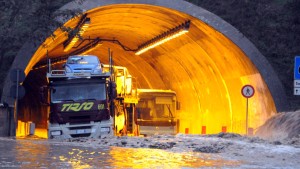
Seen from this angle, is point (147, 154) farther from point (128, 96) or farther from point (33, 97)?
point (33, 97)

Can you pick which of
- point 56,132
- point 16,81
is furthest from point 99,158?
point 16,81

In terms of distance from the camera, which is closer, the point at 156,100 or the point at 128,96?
the point at 128,96

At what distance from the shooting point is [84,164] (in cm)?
1438

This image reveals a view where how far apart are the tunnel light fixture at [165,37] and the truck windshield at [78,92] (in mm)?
6932

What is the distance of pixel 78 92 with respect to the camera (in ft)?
87.1

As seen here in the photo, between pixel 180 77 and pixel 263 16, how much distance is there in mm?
9947

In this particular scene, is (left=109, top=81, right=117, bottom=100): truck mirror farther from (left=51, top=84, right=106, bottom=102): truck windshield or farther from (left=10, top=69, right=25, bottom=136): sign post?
(left=10, top=69, right=25, bottom=136): sign post

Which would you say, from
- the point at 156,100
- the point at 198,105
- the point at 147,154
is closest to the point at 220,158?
the point at 147,154

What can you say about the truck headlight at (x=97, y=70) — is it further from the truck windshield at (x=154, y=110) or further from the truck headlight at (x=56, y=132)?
the truck windshield at (x=154, y=110)

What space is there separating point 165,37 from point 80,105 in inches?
392

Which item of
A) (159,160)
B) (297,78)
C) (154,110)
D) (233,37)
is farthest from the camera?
(154,110)

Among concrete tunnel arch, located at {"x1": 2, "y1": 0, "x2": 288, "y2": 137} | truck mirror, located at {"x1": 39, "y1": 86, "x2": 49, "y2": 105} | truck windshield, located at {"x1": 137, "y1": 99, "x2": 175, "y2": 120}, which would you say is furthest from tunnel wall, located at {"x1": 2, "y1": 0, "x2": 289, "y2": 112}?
truck windshield, located at {"x1": 137, "y1": 99, "x2": 175, "y2": 120}

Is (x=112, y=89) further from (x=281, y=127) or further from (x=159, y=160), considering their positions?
(x=159, y=160)

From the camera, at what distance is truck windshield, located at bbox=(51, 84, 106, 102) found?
1045 inches
